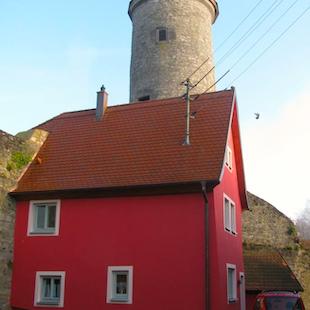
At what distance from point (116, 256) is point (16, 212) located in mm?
4006

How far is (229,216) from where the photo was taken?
56.9ft

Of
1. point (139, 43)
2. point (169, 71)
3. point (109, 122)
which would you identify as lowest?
point (109, 122)

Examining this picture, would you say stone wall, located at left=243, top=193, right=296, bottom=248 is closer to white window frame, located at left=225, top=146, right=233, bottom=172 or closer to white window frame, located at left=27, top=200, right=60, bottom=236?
white window frame, located at left=225, top=146, right=233, bottom=172

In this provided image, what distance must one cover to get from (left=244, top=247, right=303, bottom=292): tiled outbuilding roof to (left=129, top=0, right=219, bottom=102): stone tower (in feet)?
27.3

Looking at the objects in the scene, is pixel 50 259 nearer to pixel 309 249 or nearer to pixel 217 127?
pixel 217 127

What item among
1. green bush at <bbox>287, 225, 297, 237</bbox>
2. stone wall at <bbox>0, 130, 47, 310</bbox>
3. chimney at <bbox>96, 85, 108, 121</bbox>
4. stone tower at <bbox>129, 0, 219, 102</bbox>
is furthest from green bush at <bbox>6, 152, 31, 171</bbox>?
green bush at <bbox>287, 225, 297, 237</bbox>

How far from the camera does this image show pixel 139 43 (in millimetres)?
26188

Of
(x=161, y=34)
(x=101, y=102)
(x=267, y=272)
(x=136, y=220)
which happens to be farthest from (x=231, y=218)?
(x=161, y=34)

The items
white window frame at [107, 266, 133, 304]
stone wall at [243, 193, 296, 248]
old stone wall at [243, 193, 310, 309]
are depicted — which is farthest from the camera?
stone wall at [243, 193, 296, 248]

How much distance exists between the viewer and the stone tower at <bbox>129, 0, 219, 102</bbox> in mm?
24781

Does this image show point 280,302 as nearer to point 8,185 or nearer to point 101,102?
point 8,185

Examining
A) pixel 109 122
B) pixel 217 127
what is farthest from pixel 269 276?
pixel 109 122

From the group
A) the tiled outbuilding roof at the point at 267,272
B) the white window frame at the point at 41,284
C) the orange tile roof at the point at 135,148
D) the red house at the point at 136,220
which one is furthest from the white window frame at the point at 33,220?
the tiled outbuilding roof at the point at 267,272

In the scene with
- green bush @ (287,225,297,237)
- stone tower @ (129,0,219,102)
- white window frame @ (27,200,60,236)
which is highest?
stone tower @ (129,0,219,102)
